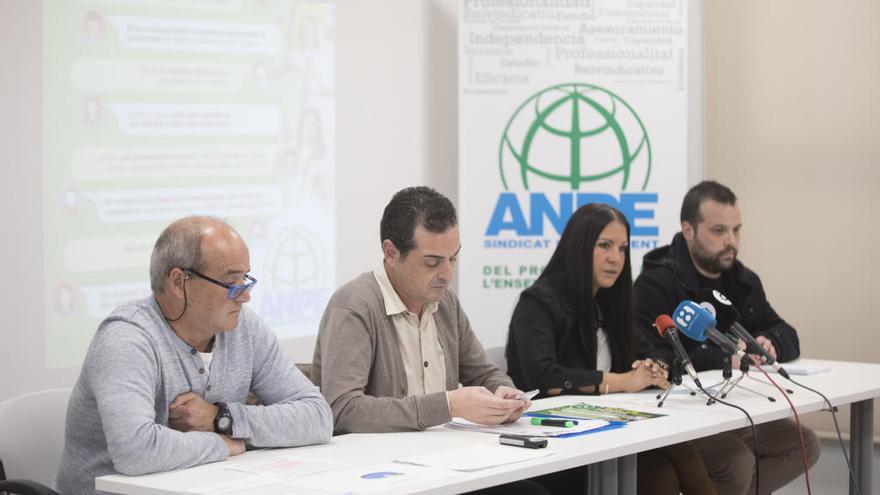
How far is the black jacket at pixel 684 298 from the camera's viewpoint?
4145 mm

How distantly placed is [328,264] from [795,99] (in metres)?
2.75

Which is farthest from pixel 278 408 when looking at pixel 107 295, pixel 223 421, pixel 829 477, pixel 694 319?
pixel 829 477

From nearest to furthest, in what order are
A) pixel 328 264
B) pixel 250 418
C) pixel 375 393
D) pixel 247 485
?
pixel 247 485 < pixel 250 418 < pixel 375 393 < pixel 328 264

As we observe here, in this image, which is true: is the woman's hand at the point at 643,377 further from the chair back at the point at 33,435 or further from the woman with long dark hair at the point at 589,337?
the chair back at the point at 33,435

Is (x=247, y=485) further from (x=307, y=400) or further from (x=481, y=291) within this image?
(x=481, y=291)

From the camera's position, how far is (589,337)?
3740 mm

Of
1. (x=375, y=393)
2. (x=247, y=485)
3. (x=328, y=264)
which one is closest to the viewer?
(x=247, y=485)

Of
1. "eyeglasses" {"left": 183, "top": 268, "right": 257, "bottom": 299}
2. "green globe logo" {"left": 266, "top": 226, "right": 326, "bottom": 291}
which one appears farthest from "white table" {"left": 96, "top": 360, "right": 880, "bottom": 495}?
"green globe logo" {"left": 266, "top": 226, "right": 326, "bottom": 291}

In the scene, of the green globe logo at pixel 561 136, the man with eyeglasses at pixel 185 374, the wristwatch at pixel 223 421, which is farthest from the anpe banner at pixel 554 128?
the wristwatch at pixel 223 421

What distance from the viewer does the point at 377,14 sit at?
5867 millimetres

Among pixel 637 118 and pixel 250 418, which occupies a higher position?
pixel 637 118

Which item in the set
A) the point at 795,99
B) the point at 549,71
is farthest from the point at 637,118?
the point at 795,99

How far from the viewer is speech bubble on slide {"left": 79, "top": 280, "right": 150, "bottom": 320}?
14.4ft

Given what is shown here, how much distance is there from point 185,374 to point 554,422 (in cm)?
99
